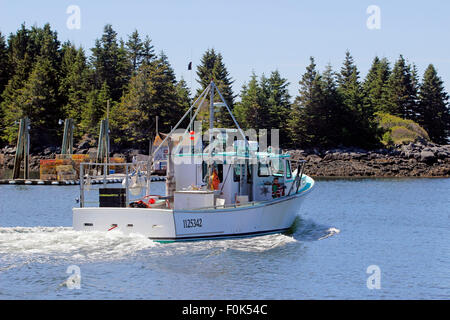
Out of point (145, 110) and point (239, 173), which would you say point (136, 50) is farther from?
point (239, 173)

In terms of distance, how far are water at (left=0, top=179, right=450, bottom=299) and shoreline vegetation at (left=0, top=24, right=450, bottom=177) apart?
5124cm

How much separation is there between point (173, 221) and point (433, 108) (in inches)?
3434

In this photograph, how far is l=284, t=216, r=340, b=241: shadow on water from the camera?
2360 centimetres

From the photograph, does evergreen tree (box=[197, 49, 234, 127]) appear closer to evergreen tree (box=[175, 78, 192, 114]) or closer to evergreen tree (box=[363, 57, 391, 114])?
evergreen tree (box=[175, 78, 192, 114])

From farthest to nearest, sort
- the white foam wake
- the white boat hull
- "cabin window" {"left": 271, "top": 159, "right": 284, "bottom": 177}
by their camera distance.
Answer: "cabin window" {"left": 271, "top": 159, "right": 284, "bottom": 177} → the white boat hull → the white foam wake

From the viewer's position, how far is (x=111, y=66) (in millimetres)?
97500

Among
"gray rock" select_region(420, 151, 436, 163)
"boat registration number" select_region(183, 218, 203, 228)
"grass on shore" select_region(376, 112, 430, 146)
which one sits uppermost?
"grass on shore" select_region(376, 112, 430, 146)

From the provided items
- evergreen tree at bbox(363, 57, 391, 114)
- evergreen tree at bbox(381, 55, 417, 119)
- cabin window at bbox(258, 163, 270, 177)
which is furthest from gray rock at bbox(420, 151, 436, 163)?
cabin window at bbox(258, 163, 270, 177)

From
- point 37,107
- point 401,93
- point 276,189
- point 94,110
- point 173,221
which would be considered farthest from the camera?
point 401,93

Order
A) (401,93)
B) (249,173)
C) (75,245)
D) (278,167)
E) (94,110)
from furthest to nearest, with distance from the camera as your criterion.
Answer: (401,93) < (94,110) < (278,167) < (249,173) < (75,245)

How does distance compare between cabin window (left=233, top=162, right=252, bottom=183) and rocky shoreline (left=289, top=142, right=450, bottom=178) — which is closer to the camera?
cabin window (left=233, top=162, right=252, bottom=183)

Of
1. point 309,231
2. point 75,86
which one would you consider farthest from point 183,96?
point 309,231

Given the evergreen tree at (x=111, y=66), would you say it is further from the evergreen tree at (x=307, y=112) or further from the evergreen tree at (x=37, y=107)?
the evergreen tree at (x=307, y=112)
